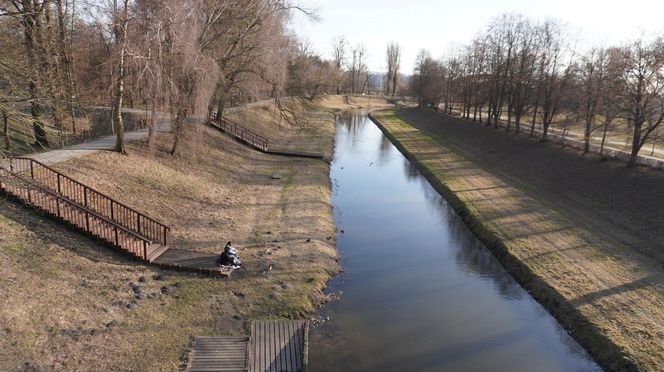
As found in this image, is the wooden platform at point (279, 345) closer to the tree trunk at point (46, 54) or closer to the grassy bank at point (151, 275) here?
the grassy bank at point (151, 275)

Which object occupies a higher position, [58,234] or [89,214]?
[89,214]

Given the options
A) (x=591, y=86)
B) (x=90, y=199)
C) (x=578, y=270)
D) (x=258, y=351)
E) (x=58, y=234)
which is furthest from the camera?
(x=591, y=86)

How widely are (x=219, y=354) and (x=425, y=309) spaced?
22.9 ft

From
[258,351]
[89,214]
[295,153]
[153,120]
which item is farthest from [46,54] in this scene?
[295,153]

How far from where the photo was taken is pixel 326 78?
83.4 meters

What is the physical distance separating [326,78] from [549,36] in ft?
162

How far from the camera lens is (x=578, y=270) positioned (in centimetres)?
1658

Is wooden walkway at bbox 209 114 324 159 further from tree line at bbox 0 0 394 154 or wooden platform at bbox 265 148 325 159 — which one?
tree line at bbox 0 0 394 154

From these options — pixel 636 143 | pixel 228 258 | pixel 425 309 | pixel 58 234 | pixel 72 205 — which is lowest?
pixel 425 309

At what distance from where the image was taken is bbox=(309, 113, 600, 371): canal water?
39.0ft

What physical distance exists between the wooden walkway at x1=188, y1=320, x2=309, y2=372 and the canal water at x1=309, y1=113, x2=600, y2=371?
0.63 meters

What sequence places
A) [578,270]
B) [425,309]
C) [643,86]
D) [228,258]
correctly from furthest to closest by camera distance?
[643,86] → [578,270] → [228,258] → [425,309]

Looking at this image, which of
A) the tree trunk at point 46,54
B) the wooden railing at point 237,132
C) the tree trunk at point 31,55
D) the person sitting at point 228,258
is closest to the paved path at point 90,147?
the tree trunk at point 31,55

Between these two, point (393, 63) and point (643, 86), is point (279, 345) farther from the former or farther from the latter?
point (393, 63)
